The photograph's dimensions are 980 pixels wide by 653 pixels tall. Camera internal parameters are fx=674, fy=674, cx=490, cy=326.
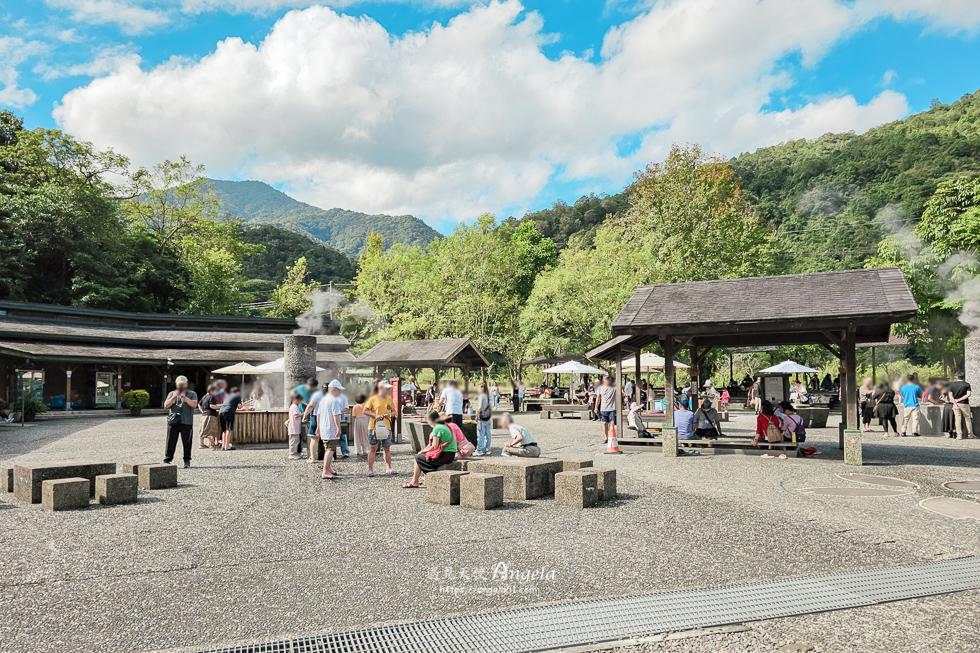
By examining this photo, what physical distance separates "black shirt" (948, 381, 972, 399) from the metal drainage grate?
14.7 m

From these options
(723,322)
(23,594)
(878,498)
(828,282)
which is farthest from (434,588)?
(828,282)

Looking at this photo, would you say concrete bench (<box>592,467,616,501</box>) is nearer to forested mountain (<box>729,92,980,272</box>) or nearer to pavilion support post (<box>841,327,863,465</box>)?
pavilion support post (<box>841,327,863,465</box>)

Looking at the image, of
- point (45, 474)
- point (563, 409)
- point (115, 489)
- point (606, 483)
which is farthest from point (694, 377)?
point (45, 474)

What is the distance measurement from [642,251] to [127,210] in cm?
4567

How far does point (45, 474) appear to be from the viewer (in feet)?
28.2

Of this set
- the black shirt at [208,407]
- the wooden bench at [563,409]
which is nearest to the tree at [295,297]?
the wooden bench at [563,409]

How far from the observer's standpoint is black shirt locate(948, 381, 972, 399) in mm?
17375

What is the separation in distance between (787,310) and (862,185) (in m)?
43.4

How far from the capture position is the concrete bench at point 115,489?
832cm

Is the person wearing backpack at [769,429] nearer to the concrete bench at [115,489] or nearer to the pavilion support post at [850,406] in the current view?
the pavilion support post at [850,406]

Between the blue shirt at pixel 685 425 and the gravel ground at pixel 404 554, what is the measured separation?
142 inches

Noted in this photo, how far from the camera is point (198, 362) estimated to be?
112 feet

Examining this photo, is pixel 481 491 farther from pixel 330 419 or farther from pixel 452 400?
pixel 452 400

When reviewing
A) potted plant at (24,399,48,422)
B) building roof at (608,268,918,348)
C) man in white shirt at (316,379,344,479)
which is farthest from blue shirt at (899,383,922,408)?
potted plant at (24,399,48,422)
